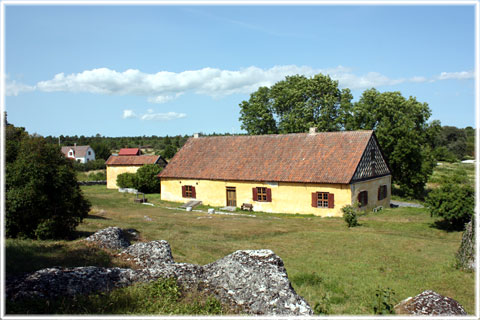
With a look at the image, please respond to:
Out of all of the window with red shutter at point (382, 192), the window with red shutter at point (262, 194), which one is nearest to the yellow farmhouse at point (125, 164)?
the window with red shutter at point (262, 194)

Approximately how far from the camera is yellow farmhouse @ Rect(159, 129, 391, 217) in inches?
1025

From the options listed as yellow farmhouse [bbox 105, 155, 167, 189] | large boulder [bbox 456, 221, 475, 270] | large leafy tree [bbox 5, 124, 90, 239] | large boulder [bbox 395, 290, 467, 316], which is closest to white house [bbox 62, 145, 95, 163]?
yellow farmhouse [bbox 105, 155, 167, 189]

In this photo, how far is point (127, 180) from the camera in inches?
1563

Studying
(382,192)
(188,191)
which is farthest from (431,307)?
(188,191)

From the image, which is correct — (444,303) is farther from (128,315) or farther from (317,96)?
(317,96)

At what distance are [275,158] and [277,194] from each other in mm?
3318

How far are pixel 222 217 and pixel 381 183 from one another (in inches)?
536

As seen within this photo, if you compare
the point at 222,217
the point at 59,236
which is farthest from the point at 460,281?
the point at 222,217

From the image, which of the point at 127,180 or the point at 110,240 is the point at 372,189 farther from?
the point at 127,180

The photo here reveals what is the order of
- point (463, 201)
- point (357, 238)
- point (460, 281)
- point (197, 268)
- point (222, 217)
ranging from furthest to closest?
point (222, 217) < point (463, 201) < point (357, 238) < point (460, 281) < point (197, 268)

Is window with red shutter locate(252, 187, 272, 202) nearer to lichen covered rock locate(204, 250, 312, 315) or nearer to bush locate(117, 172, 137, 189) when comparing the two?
bush locate(117, 172, 137, 189)

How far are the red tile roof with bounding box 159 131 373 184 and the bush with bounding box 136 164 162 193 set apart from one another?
18.6 ft

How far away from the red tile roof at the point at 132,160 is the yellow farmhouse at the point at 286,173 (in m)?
9.09

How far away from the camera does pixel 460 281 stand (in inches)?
425
